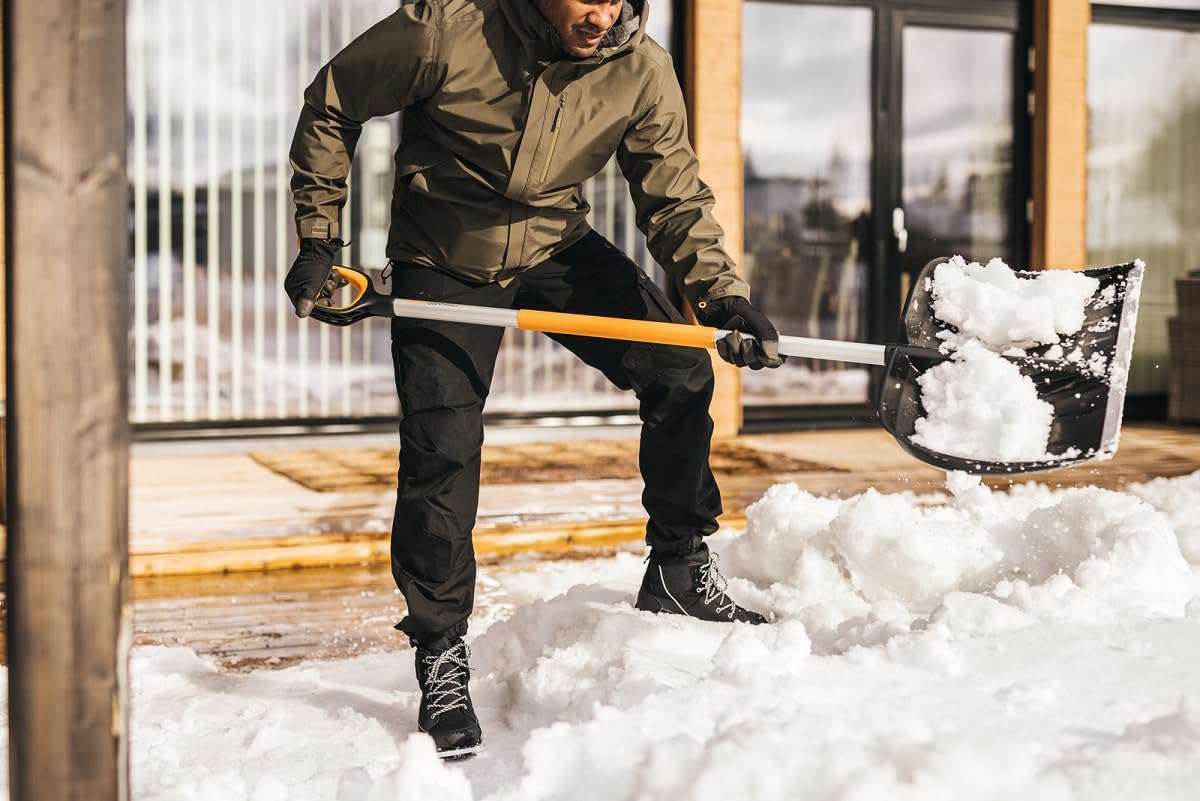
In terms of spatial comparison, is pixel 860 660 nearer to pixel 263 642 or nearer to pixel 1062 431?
pixel 1062 431

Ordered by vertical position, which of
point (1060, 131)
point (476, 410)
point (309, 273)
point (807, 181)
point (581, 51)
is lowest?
point (476, 410)

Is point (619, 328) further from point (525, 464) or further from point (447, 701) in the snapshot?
point (525, 464)

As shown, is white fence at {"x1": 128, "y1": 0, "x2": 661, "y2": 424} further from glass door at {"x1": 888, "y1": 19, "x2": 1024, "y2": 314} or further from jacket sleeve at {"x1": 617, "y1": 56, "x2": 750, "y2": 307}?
jacket sleeve at {"x1": 617, "y1": 56, "x2": 750, "y2": 307}

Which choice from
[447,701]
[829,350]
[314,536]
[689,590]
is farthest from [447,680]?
[314,536]

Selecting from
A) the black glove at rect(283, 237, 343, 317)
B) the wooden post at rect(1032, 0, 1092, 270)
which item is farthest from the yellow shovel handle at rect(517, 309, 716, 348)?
the wooden post at rect(1032, 0, 1092, 270)

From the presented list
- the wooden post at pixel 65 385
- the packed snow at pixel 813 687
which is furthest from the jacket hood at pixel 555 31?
the packed snow at pixel 813 687

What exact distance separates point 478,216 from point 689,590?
0.91 m

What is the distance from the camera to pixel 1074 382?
2.36 m

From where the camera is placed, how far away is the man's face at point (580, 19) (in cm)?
212

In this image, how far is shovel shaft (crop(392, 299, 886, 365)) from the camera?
2305 mm

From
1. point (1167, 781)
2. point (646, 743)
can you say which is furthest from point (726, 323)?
point (1167, 781)

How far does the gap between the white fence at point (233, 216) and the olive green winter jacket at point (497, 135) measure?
3.53 metres

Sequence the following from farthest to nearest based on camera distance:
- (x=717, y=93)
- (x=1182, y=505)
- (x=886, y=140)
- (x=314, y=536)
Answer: (x=886, y=140) → (x=717, y=93) → (x=314, y=536) → (x=1182, y=505)

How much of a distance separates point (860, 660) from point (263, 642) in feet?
5.01
